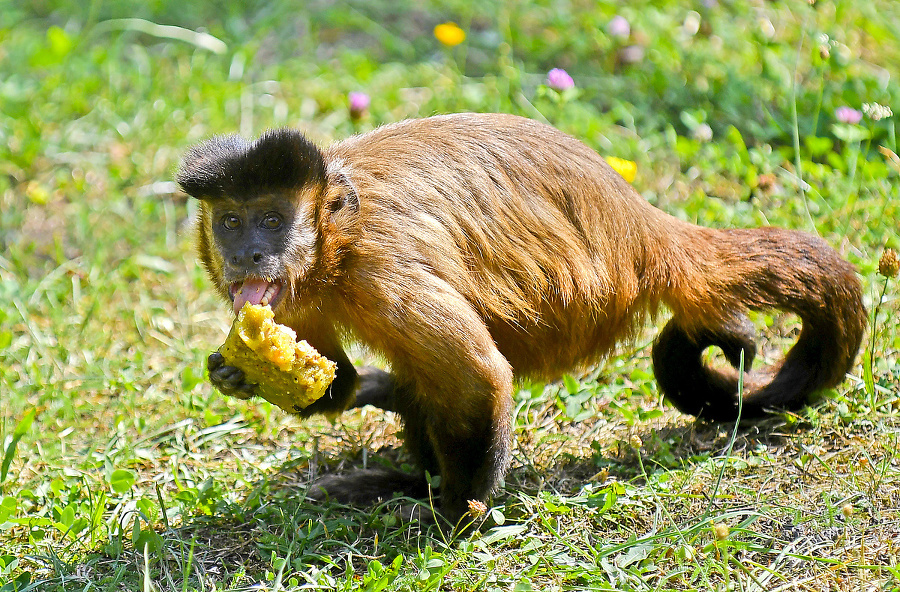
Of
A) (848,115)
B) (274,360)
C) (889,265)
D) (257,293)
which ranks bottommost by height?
(274,360)

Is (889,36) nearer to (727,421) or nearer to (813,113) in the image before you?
(813,113)

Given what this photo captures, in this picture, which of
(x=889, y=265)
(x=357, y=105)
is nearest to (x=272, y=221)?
(x=889, y=265)

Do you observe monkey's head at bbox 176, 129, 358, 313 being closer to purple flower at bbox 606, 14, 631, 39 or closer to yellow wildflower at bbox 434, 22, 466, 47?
yellow wildflower at bbox 434, 22, 466, 47

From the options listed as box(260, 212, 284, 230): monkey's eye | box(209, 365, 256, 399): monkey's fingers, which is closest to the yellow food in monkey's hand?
box(209, 365, 256, 399): monkey's fingers

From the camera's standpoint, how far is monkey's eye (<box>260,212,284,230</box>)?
3.65m

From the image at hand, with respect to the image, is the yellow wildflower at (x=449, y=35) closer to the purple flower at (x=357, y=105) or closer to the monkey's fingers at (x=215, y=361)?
the purple flower at (x=357, y=105)

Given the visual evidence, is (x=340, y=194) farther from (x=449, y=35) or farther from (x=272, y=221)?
(x=449, y=35)

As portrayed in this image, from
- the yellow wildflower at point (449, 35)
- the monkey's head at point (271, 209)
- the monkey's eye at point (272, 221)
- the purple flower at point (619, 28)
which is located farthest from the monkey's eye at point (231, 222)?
the purple flower at point (619, 28)

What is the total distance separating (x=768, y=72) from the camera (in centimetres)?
645

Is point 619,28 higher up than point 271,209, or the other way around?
point 619,28

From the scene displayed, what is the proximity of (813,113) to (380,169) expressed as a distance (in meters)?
3.51

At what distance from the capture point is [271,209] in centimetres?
366

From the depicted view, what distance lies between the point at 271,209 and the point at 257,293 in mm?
327

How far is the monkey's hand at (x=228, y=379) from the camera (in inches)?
139
